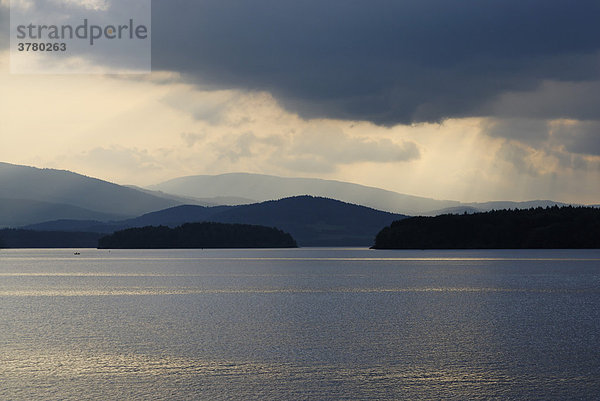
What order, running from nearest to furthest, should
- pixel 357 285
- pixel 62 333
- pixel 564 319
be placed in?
pixel 62 333 < pixel 564 319 < pixel 357 285

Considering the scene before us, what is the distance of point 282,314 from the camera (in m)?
51.6

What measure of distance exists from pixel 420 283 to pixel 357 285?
860cm

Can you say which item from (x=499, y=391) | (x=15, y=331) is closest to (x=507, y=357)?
(x=499, y=391)

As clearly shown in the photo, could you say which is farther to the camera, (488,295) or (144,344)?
(488,295)

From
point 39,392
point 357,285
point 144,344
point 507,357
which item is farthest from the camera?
point 357,285

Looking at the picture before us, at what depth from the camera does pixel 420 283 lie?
90.6 metres

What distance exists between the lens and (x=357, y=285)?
87.0 meters

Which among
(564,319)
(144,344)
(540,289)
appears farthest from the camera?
(540,289)

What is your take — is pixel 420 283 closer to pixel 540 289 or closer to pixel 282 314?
pixel 540 289

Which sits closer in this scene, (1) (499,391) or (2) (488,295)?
(1) (499,391)

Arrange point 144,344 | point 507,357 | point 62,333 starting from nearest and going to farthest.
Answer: point 507,357 → point 144,344 → point 62,333

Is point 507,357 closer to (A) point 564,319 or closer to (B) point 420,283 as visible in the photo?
(A) point 564,319

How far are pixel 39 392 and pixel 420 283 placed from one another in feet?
228

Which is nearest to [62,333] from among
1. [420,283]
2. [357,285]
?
[357,285]
